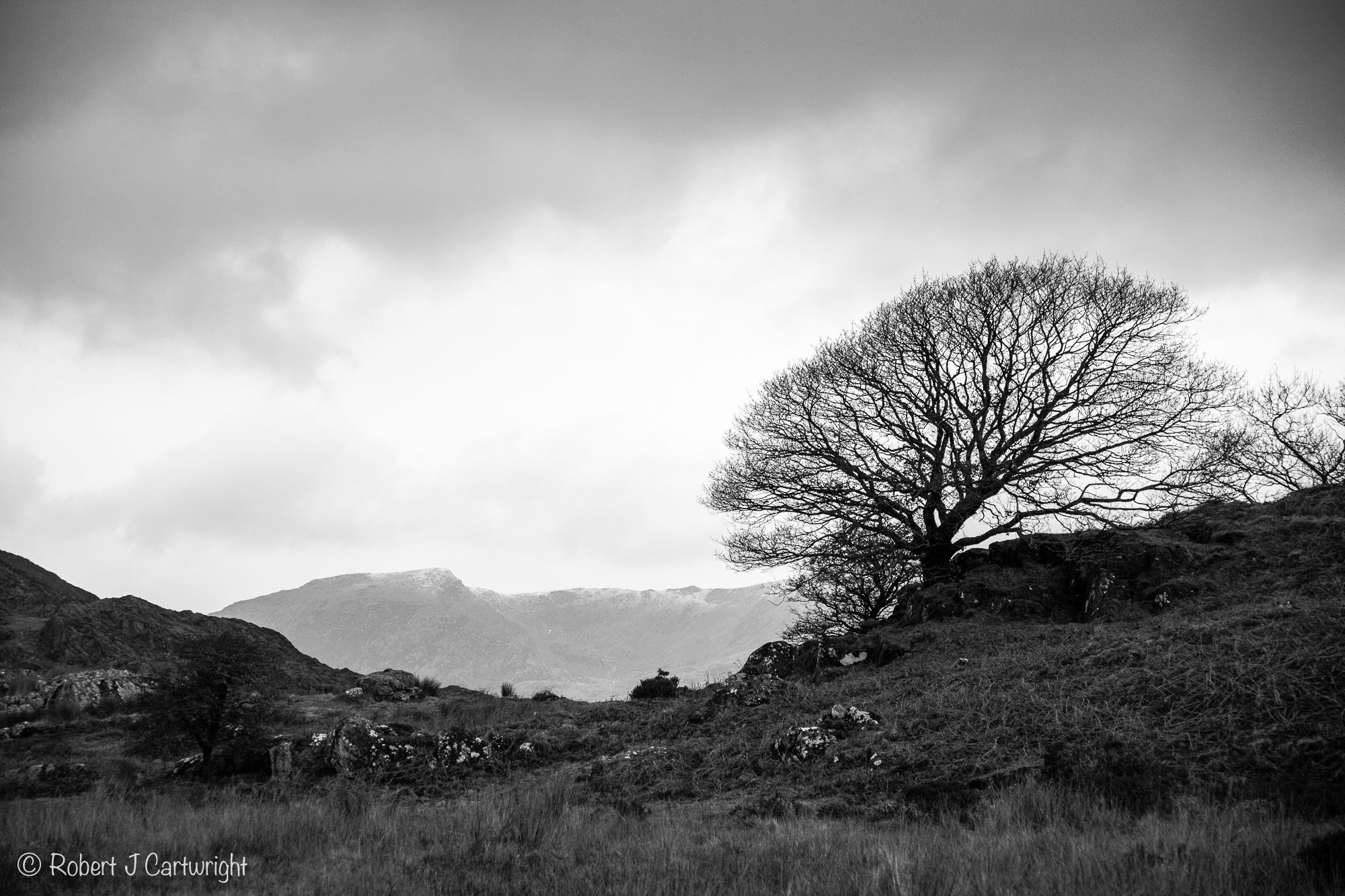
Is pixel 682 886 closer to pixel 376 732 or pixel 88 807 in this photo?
pixel 88 807

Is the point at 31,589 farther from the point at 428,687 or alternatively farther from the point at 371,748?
the point at 371,748

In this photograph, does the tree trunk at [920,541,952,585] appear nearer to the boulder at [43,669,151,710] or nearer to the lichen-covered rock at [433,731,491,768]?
the lichen-covered rock at [433,731,491,768]

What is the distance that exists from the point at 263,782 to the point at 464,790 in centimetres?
318

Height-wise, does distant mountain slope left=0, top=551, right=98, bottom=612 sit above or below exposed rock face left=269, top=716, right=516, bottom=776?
above

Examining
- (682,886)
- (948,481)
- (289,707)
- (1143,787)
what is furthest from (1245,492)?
(289,707)

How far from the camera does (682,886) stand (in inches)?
171

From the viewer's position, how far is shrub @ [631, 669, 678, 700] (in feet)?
59.3

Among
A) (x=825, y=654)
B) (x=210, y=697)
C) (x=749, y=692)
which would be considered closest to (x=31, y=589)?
(x=210, y=697)

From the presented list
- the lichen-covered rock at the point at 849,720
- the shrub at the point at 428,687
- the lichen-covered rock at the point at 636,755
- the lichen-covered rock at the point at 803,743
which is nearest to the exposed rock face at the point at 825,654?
the lichen-covered rock at the point at 849,720

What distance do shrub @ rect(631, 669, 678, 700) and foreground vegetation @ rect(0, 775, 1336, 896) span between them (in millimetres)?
10870

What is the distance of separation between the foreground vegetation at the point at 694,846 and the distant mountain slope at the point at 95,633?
42.2ft

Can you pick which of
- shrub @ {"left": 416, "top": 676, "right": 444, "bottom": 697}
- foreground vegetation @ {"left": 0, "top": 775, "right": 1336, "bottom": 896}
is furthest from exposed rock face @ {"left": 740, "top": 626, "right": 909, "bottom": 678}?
shrub @ {"left": 416, "top": 676, "right": 444, "bottom": 697}

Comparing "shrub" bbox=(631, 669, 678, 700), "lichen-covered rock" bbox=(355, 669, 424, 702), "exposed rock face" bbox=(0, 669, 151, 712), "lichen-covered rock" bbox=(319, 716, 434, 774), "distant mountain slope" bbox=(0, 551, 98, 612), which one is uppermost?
"distant mountain slope" bbox=(0, 551, 98, 612)

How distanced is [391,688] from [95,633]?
10648mm
